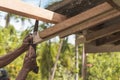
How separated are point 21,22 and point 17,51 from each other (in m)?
10.4

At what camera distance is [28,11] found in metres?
2.84

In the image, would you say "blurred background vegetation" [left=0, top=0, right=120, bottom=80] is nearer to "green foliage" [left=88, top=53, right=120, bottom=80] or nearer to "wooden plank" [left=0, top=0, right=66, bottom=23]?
"green foliage" [left=88, top=53, right=120, bottom=80]

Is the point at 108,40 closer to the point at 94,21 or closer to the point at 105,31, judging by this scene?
the point at 105,31

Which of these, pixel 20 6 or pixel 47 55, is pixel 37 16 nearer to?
pixel 20 6

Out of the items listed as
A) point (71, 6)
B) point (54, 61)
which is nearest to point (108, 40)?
point (71, 6)

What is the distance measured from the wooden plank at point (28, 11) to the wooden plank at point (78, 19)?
0.12 metres

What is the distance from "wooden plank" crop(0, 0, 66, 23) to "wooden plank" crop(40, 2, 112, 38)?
0.12 m

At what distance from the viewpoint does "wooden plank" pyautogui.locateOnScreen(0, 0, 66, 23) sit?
2669 mm

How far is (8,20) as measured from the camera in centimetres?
1397

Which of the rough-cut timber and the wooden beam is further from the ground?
the rough-cut timber

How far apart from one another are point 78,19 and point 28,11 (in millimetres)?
488

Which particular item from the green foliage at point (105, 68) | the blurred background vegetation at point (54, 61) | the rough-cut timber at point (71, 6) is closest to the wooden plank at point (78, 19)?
the rough-cut timber at point (71, 6)

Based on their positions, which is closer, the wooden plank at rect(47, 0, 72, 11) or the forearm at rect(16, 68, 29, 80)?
the forearm at rect(16, 68, 29, 80)

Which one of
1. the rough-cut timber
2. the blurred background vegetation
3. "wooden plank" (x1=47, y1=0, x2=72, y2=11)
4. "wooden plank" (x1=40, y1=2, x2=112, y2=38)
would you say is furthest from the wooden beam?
the blurred background vegetation
